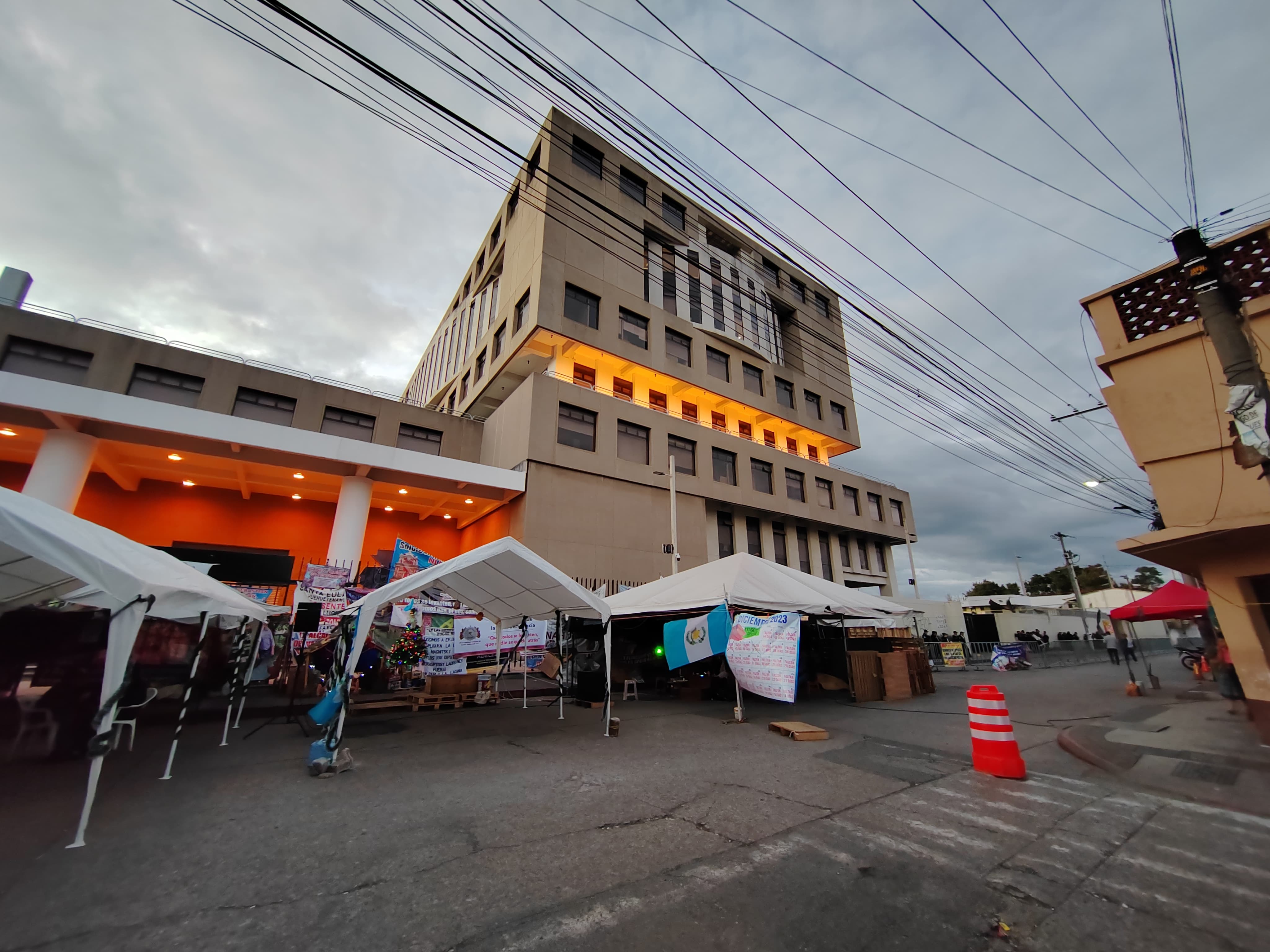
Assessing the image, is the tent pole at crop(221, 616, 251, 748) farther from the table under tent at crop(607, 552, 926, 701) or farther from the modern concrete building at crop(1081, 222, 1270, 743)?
the modern concrete building at crop(1081, 222, 1270, 743)

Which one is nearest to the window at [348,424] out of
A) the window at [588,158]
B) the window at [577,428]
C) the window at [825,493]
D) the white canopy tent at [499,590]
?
the window at [577,428]

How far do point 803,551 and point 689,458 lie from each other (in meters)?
11.8

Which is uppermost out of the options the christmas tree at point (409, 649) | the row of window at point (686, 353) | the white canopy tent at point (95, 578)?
the row of window at point (686, 353)

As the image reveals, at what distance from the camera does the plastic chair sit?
16.4 ft

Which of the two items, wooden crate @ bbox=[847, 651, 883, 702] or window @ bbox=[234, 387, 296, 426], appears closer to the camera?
wooden crate @ bbox=[847, 651, 883, 702]

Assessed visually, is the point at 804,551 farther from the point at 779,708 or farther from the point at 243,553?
the point at 243,553

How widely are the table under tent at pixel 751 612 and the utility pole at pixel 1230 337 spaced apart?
6.78 m

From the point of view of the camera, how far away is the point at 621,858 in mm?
3910

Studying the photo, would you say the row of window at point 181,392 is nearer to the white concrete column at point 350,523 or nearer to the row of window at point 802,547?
the white concrete column at point 350,523

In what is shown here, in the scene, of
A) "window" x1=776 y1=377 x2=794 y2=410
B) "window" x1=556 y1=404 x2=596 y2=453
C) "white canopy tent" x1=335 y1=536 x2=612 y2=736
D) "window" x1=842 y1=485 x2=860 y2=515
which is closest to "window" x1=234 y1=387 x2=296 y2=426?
"window" x1=556 y1=404 x2=596 y2=453

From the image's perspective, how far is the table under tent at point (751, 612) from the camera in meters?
11.4

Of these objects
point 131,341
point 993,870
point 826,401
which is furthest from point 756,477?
point 131,341

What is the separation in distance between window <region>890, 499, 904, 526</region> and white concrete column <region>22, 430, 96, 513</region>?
44564mm

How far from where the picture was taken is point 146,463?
19.8 meters
